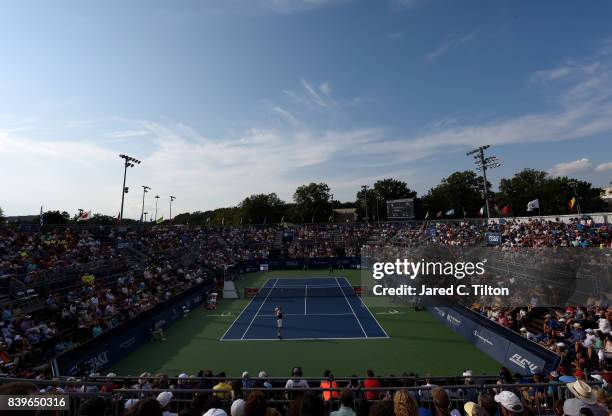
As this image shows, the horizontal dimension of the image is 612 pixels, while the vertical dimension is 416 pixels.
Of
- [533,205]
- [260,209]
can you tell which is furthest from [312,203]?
[533,205]

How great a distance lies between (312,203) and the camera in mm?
120812

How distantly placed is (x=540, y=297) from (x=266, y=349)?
1461 centimetres

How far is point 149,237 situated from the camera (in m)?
39.0

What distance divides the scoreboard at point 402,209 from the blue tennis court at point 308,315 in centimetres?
2578

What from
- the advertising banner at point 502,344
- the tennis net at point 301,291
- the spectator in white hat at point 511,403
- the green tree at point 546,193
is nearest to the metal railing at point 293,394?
the spectator in white hat at point 511,403

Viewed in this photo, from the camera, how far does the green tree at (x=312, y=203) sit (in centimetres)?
11789

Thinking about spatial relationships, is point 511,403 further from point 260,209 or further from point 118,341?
point 260,209

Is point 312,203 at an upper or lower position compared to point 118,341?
upper

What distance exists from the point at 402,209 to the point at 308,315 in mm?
38110

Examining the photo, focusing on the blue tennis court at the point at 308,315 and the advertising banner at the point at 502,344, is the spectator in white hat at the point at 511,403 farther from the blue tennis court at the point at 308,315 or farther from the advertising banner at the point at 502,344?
the blue tennis court at the point at 308,315

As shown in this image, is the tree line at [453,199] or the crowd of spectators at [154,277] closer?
the crowd of spectators at [154,277]

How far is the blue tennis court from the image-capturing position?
19891mm

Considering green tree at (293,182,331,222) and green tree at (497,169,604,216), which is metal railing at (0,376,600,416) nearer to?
green tree at (497,169,604,216)

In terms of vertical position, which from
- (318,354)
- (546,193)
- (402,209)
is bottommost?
(318,354)
